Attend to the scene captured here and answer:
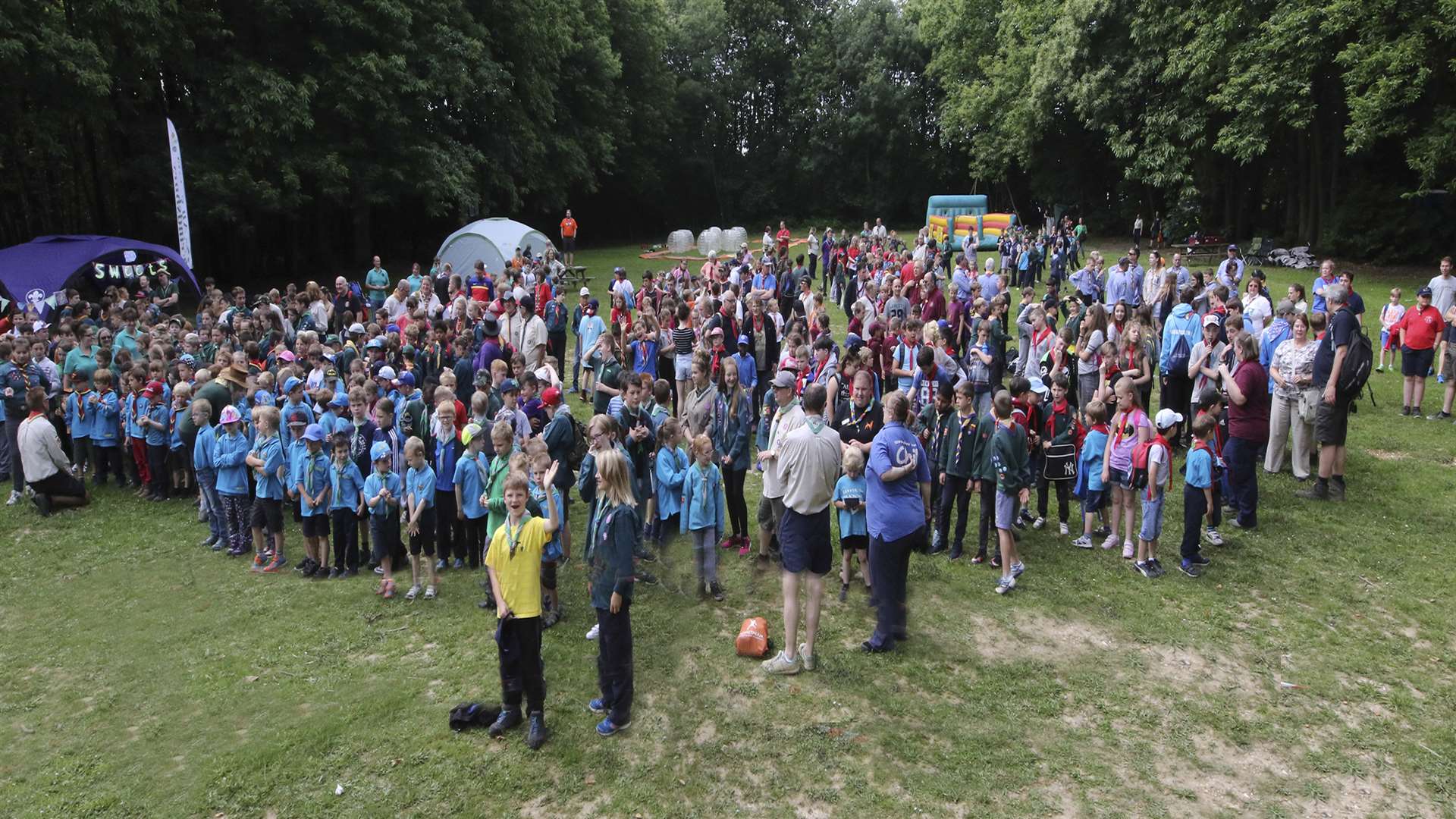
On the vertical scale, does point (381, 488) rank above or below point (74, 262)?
below

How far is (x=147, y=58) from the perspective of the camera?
21.8 m

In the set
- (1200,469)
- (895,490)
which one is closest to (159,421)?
(895,490)

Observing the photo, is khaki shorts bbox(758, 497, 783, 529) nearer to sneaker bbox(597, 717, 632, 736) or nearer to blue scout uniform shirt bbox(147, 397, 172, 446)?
sneaker bbox(597, 717, 632, 736)

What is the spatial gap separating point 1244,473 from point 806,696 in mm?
5341

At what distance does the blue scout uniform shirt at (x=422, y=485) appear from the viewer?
26.0 ft

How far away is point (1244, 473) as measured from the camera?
877 centimetres

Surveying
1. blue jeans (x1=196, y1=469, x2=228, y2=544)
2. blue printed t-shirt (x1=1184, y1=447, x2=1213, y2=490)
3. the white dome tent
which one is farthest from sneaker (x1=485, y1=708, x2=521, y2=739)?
the white dome tent

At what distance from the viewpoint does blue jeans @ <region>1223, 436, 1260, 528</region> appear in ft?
28.7

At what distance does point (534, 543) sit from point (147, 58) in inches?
888

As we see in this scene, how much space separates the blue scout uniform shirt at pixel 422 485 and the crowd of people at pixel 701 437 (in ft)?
0.06

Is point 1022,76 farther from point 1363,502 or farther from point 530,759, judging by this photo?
point 530,759

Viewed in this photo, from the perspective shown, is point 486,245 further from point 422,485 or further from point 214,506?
point 422,485

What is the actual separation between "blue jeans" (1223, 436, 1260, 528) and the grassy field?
9.8 inches

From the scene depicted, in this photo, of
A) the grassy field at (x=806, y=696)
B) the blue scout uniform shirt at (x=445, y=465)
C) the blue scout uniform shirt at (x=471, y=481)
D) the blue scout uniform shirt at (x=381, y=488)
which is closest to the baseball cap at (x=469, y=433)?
the blue scout uniform shirt at (x=471, y=481)
